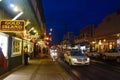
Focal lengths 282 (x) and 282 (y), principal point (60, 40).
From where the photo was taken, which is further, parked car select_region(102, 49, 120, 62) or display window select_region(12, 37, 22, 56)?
parked car select_region(102, 49, 120, 62)

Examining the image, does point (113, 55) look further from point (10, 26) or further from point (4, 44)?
point (10, 26)

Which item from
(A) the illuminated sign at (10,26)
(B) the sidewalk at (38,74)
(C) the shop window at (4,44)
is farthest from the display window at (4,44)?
(A) the illuminated sign at (10,26)

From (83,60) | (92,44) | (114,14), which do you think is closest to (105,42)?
(114,14)

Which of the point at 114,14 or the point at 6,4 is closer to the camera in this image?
the point at 6,4

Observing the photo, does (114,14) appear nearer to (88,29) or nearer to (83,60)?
(83,60)

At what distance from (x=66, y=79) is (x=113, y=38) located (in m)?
41.0

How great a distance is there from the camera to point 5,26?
1619cm

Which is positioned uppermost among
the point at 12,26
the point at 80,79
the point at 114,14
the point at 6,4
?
the point at 114,14

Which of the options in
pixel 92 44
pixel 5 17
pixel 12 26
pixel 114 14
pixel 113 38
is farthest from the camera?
pixel 92 44

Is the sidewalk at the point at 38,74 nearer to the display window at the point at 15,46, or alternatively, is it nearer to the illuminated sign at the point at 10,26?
the display window at the point at 15,46

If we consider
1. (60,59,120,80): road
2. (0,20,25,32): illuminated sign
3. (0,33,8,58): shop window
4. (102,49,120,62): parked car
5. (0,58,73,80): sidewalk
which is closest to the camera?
(0,20,25,32): illuminated sign

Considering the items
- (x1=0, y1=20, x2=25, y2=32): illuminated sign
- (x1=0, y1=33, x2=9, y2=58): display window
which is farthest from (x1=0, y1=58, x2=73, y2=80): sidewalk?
(x1=0, y1=20, x2=25, y2=32): illuminated sign

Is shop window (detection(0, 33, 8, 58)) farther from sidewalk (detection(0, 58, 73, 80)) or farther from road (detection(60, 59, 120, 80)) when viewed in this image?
road (detection(60, 59, 120, 80))

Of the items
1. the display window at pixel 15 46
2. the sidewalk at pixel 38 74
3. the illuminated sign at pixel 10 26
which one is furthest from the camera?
the display window at pixel 15 46
